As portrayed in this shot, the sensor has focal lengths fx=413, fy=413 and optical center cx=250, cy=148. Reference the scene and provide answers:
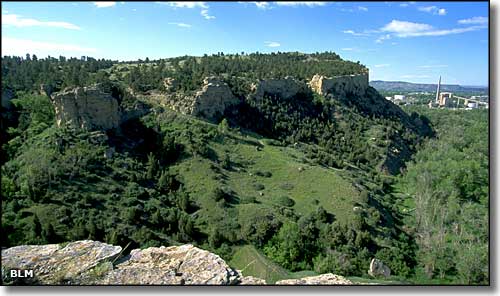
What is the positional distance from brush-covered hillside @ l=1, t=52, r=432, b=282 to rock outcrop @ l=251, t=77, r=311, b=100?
3.1 inches

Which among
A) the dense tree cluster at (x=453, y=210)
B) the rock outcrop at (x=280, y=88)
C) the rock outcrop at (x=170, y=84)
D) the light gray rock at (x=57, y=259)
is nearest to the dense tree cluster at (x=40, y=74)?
the rock outcrop at (x=170, y=84)

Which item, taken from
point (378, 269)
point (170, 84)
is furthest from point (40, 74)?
point (378, 269)

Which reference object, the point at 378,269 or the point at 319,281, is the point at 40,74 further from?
the point at 319,281

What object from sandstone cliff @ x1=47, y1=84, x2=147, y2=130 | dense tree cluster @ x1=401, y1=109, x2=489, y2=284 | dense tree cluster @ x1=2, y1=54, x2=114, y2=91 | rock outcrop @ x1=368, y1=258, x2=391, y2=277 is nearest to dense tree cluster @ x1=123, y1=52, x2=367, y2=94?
dense tree cluster @ x1=2, y1=54, x2=114, y2=91

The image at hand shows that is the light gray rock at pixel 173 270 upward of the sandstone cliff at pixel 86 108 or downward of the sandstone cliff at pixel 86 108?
downward

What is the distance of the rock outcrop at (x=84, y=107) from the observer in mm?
13664

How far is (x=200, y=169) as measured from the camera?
14.5 meters

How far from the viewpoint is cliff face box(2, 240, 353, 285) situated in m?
5.09

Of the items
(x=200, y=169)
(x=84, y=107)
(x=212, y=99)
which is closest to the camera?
(x=84, y=107)

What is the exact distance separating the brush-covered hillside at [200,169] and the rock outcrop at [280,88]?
0.08 meters

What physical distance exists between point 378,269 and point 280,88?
49.7 feet

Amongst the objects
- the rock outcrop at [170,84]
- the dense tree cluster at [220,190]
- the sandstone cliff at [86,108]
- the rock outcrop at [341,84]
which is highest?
Answer: the rock outcrop at [341,84]

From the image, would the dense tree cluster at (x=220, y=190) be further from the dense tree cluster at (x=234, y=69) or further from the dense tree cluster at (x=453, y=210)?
the dense tree cluster at (x=234, y=69)

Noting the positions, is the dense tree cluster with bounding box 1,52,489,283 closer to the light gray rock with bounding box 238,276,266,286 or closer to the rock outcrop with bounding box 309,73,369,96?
the light gray rock with bounding box 238,276,266,286
